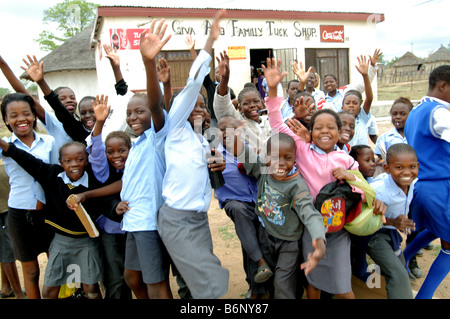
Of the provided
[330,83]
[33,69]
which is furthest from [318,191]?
[330,83]

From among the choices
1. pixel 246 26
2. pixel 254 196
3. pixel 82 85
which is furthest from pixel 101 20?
pixel 254 196

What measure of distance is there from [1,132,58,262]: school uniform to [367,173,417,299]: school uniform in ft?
8.25

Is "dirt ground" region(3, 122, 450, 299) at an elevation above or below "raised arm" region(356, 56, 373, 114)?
below

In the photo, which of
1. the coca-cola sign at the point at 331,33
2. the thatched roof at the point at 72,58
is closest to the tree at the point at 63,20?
the thatched roof at the point at 72,58

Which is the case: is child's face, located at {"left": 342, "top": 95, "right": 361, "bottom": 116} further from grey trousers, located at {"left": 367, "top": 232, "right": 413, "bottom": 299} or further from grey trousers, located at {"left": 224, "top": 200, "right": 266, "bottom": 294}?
grey trousers, located at {"left": 224, "top": 200, "right": 266, "bottom": 294}

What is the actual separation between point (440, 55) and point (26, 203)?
107ft

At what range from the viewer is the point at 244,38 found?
37.0ft

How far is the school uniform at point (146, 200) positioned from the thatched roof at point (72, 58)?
15.0 metres

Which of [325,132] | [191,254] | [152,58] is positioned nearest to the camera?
[152,58]

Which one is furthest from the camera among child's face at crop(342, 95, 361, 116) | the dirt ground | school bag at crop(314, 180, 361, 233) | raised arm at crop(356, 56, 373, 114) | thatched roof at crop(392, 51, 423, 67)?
thatched roof at crop(392, 51, 423, 67)

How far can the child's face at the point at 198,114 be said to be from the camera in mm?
2295

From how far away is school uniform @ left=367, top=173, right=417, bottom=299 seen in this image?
7.38 ft

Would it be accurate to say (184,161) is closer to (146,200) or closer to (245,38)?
(146,200)

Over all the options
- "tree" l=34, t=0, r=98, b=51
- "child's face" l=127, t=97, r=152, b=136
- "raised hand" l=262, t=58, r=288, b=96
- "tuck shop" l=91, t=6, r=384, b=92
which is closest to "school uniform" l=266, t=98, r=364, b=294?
"raised hand" l=262, t=58, r=288, b=96
